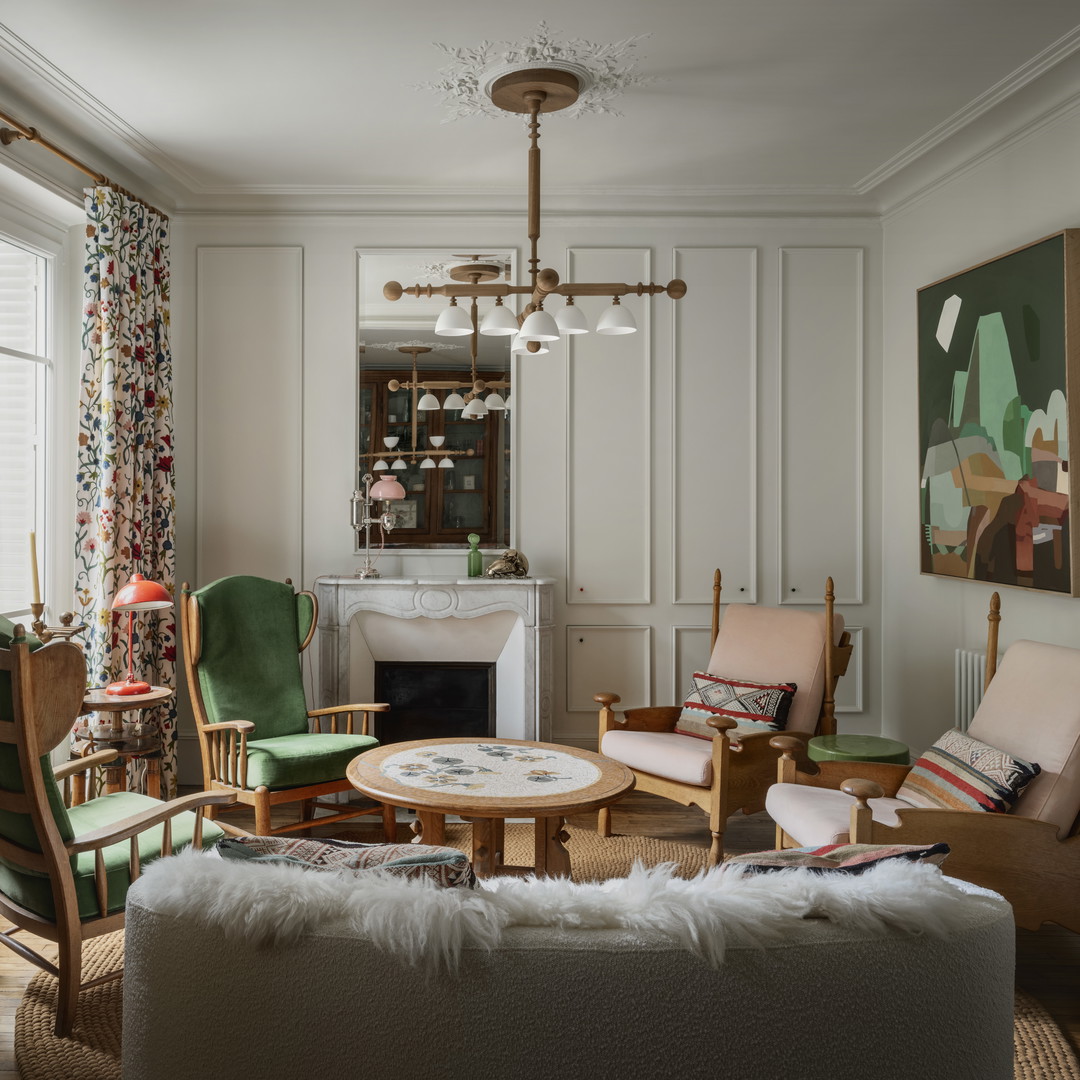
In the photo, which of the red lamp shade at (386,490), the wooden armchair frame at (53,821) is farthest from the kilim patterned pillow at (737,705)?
the wooden armchair frame at (53,821)

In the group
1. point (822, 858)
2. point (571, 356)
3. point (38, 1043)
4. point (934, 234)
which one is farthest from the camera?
point (571, 356)

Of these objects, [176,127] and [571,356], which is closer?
[176,127]

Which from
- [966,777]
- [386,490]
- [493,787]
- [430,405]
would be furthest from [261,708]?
[966,777]

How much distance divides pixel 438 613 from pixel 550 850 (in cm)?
184

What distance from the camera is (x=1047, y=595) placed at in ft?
11.9

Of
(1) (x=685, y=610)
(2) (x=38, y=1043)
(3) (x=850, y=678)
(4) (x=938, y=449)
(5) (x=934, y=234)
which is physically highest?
(5) (x=934, y=234)

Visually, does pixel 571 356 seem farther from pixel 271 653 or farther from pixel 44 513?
pixel 44 513

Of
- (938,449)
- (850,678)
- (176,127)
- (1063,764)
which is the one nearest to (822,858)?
(1063,764)

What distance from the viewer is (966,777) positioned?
284 cm

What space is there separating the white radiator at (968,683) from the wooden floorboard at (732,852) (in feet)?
3.33

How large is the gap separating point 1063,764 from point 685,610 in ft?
7.75

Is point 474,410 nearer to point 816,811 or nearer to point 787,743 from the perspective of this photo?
point 787,743

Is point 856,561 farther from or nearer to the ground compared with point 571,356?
nearer to the ground

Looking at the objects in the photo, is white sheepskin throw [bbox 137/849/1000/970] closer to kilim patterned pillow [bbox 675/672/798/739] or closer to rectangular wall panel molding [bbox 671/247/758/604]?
kilim patterned pillow [bbox 675/672/798/739]
